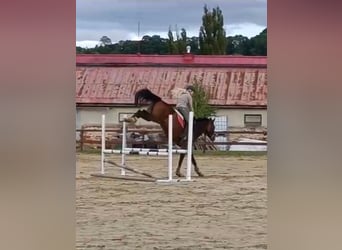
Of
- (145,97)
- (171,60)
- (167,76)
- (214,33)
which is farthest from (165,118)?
(214,33)

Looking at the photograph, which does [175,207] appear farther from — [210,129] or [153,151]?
[210,129]

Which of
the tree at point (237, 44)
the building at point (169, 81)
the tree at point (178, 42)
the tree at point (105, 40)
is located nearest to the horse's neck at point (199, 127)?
the building at point (169, 81)

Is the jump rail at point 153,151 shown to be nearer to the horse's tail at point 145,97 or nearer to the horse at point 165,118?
the horse at point 165,118

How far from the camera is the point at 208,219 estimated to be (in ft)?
14.9

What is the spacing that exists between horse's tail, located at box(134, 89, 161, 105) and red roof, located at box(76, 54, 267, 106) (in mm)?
47

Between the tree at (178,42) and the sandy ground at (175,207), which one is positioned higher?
the tree at (178,42)

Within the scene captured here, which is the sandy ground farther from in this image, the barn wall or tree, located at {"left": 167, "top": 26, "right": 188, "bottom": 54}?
tree, located at {"left": 167, "top": 26, "right": 188, "bottom": 54}

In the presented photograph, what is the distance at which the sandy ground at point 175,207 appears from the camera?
12.4ft

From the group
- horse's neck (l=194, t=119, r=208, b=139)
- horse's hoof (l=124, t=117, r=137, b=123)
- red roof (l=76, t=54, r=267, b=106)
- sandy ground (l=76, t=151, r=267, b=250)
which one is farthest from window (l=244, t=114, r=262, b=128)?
horse's hoof (l=124, t=117, r=137, b=123)

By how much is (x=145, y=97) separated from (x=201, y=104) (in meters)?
0.54

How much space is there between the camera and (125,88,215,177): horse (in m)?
5.47

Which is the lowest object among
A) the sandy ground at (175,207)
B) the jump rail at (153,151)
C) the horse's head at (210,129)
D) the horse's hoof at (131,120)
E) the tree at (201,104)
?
the sandy ground at (175,207)

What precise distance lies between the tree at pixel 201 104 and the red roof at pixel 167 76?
5cm
